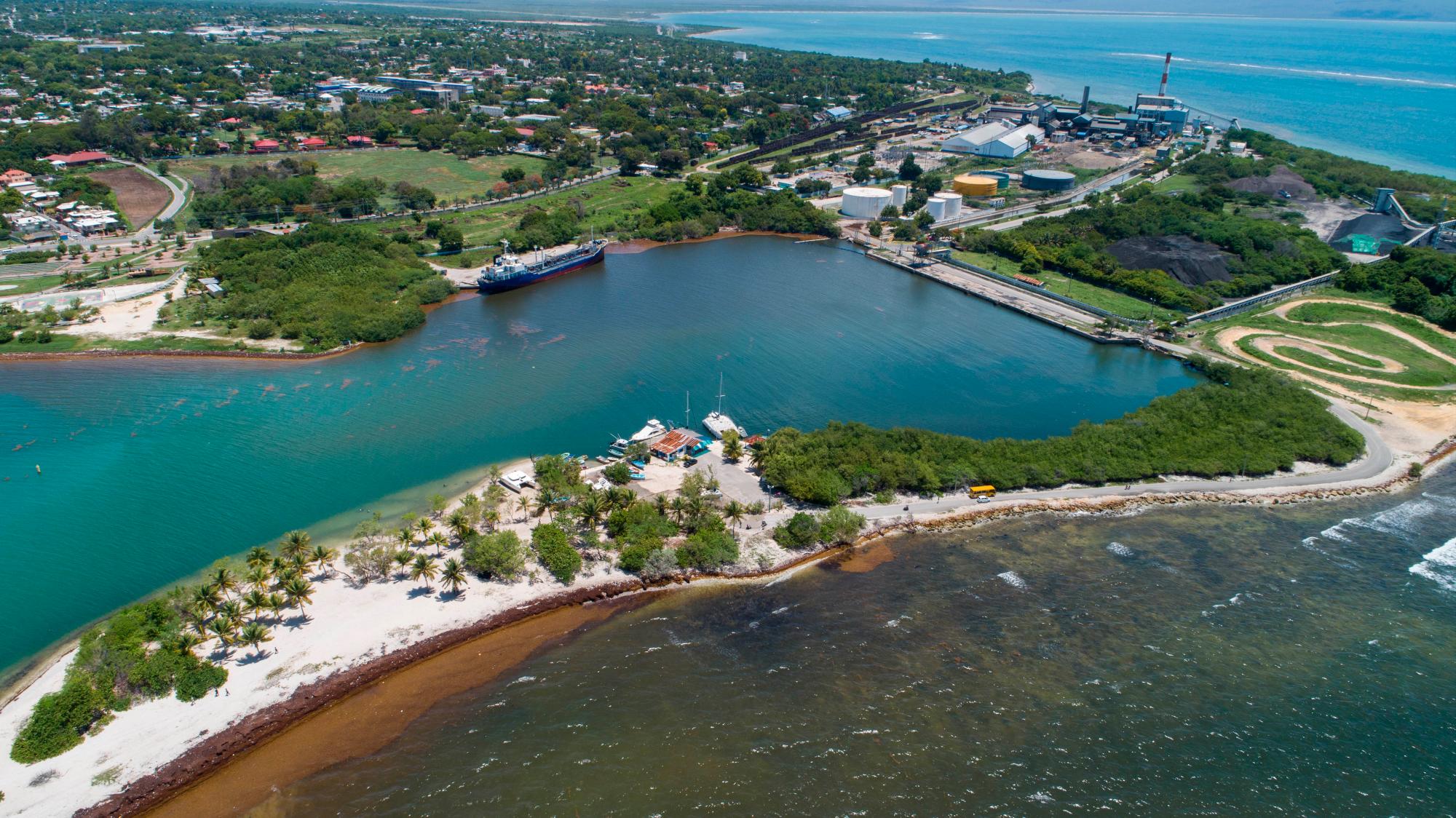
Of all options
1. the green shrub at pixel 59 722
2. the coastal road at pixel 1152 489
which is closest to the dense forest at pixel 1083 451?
the coastal road at pixel 1152 489

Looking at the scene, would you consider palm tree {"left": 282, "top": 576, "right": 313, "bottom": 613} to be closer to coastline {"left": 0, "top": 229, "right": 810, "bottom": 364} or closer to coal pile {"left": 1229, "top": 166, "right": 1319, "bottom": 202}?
coastline {"left": 0, "top": 229, "right": 810, "bottom": 364}

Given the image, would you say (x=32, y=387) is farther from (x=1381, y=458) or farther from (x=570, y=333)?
(x=1381, y=458)

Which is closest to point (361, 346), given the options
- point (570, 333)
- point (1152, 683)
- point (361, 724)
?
point (570, 333)

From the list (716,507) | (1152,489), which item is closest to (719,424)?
(716,507)

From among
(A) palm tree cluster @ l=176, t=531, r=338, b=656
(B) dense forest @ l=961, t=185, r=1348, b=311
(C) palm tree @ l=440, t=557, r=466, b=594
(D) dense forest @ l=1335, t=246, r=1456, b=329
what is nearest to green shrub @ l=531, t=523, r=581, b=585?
(C) palm tree @ l=440, t=557, r=466, b=594

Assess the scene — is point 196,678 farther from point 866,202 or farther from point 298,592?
point 866,202
